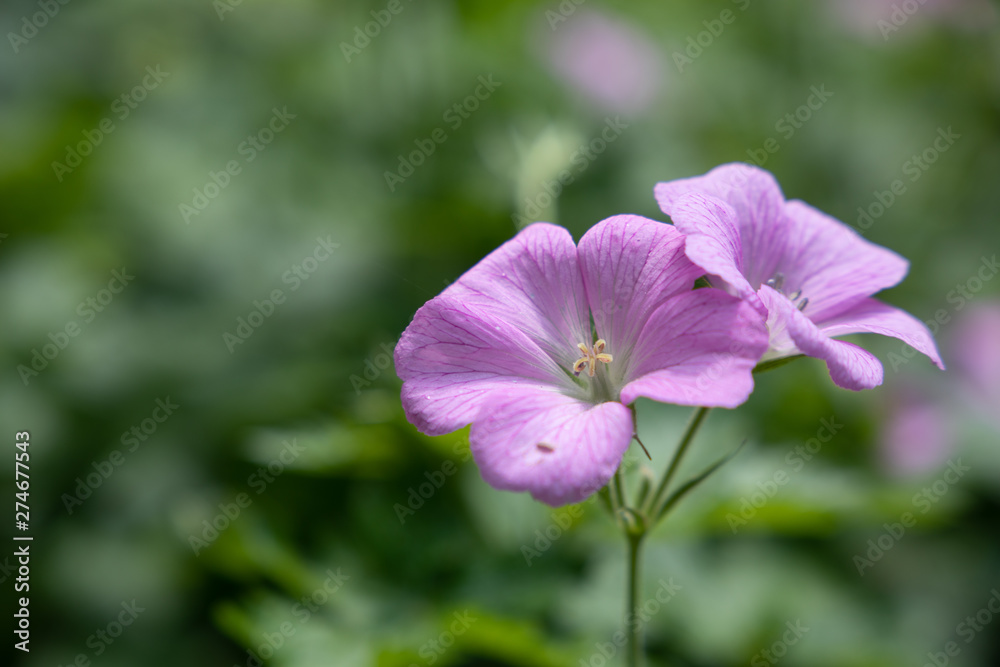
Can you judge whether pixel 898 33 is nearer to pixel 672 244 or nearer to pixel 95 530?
pixel 672 244

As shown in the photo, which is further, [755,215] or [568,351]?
[755,215]

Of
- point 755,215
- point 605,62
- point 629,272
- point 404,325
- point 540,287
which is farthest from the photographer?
point 605,62

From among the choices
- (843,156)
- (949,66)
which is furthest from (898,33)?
(843,156)

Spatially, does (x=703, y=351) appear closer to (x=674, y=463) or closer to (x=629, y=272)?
(x=629, y=272)

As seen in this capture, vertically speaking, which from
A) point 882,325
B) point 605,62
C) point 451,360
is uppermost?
point 605,62

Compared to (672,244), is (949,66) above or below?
above

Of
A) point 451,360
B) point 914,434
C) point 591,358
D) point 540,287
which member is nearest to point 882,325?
point 591,358

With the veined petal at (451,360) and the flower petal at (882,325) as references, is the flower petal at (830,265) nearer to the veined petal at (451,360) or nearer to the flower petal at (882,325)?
the flower petal at (882,325)
